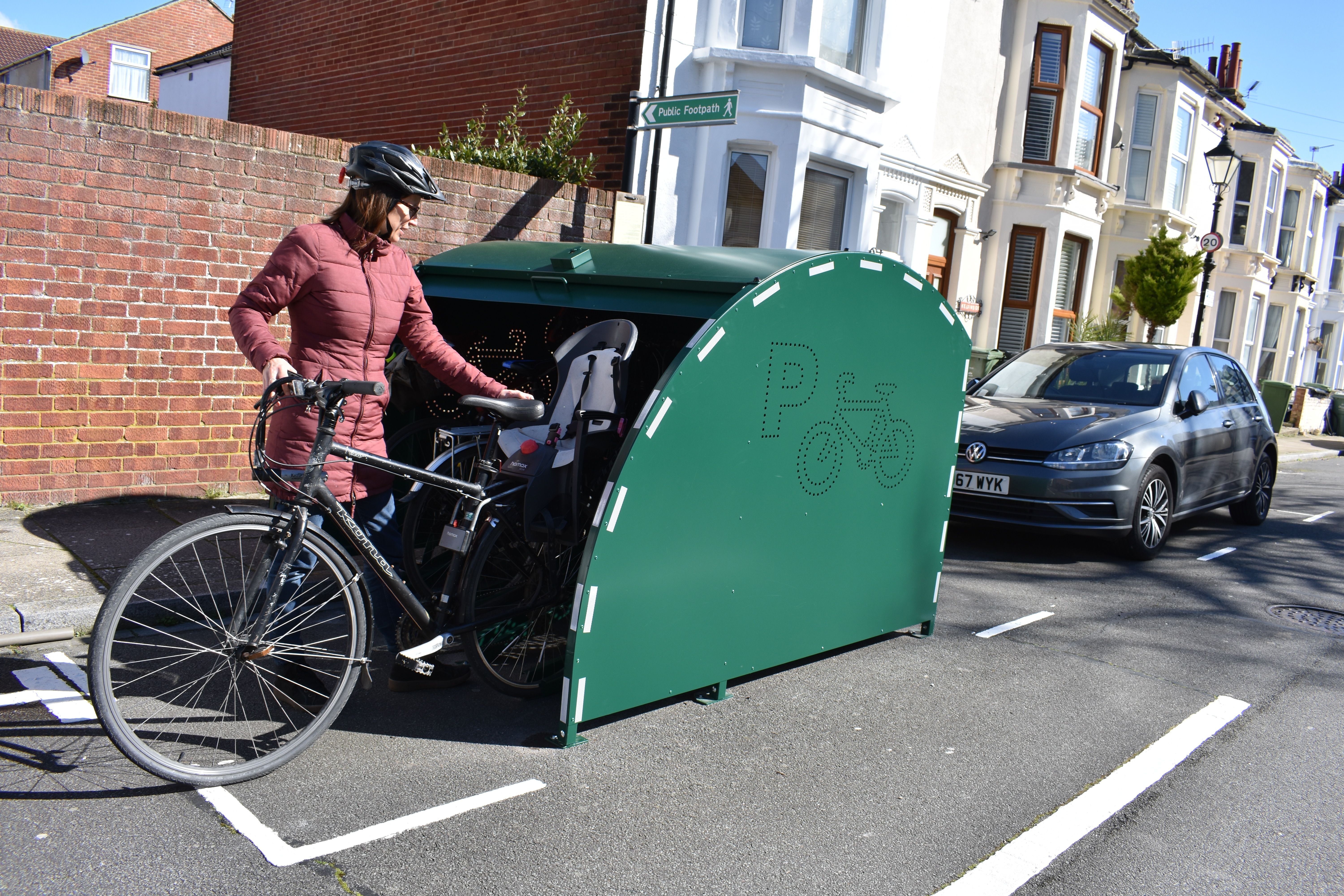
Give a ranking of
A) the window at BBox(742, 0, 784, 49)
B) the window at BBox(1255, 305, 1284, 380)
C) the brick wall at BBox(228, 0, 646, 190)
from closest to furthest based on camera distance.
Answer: the brick wall at BBox(228, 0, 646, 190) < the window at BBox(742, 0, 784, 49) < the window at BBox(1255, 305, 1284, 380)

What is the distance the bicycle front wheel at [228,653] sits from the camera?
9.68ft

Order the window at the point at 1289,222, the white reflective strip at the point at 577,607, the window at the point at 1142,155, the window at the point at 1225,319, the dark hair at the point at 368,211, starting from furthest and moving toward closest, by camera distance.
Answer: the window at the point at 1289,222
the window at the point at 1225,319
the window at the point at 1142,155
the dark hair at the point at 368,211
the white reflective strip at the point at 577,607

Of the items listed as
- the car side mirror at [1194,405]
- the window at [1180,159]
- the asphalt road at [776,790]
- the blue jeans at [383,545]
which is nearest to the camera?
the asphalt road at [776,790]

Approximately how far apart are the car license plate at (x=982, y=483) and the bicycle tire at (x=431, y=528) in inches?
157

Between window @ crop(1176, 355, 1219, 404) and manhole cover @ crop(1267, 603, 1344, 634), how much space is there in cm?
199

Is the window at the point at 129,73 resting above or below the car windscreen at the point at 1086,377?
above

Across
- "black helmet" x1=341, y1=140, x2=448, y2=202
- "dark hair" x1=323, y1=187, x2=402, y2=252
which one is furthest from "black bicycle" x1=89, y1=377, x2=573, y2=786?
"black helmet" x1=341, y1=140, x2=448, y2=202

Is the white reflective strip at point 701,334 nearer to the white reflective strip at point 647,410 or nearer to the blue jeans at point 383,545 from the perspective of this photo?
the white reflective strip at point 647,410

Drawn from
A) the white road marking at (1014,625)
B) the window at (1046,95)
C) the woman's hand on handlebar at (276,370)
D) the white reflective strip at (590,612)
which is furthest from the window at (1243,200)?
the woman's hand on handlebar at (276,370)

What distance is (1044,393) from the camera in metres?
8.42

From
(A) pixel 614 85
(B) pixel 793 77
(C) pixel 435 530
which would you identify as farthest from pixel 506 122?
(C) pixel 435 530

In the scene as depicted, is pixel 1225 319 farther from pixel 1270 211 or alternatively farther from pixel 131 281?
pixel 131 281

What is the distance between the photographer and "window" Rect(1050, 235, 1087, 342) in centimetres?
1953

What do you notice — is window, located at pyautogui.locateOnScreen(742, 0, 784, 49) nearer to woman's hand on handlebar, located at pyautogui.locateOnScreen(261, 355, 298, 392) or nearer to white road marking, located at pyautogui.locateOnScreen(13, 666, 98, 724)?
woman's hand on handlebar, located at pyautogui.locateOnScreen(261, 355, 298, 392)
